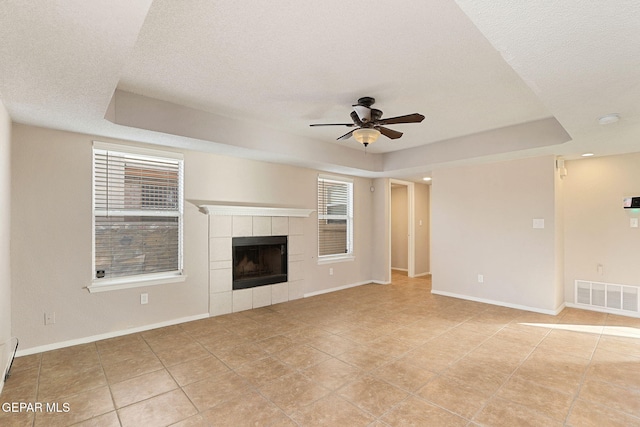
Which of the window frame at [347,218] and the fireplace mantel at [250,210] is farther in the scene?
the window frame at [347,218]

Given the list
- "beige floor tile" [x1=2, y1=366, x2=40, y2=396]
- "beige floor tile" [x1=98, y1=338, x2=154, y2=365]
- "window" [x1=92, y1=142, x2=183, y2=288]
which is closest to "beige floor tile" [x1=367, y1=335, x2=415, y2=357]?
"beige floor tile" [x1=98, y1=338, x2=154, y2=365]

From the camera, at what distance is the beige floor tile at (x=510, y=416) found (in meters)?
2.04

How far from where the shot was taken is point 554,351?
318cm

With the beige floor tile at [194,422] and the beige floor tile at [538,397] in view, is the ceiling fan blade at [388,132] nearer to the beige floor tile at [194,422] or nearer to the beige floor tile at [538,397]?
the beige floor tile at [538,397]

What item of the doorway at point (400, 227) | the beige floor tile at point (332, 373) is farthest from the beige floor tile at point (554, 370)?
the doorway at point (400, 227)

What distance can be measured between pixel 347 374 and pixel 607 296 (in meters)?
4.30

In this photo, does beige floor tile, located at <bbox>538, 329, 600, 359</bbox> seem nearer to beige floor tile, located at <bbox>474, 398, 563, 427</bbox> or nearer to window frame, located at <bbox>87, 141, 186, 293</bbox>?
beige floor tile, located at <bbox>474, 398, 563, 427</bbox>

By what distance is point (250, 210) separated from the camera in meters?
4.71

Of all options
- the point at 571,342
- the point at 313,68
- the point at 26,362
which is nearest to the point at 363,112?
the point at 313,68

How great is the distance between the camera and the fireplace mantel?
4.30 meters

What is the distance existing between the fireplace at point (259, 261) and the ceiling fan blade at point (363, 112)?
2.55 meters

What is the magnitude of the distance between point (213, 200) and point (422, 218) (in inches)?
204

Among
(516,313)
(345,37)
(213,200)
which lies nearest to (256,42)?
(345,37)

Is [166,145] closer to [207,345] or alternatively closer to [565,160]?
[207,345]
